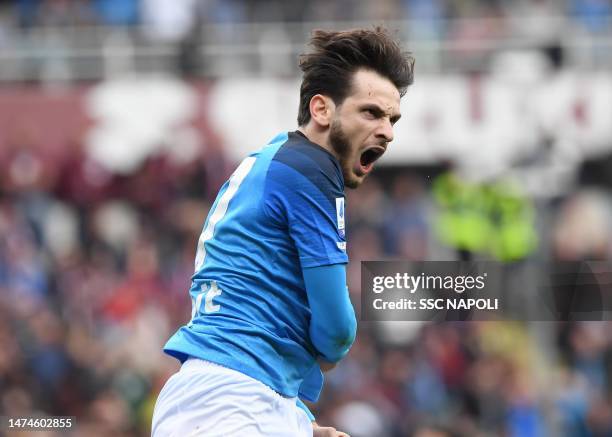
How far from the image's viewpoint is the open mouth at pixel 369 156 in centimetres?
433

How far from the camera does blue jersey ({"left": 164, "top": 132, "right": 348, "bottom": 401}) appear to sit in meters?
4.10

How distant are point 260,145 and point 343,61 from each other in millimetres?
10944

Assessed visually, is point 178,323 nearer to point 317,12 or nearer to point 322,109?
point 317,12

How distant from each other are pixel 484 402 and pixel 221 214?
7.35 m

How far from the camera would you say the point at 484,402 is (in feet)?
36.9

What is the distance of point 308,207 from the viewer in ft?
13.4

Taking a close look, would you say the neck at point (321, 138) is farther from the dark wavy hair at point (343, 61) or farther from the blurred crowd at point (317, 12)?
the blurred crowd at point (317, 12)

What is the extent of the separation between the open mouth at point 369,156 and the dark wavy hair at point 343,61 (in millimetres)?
181

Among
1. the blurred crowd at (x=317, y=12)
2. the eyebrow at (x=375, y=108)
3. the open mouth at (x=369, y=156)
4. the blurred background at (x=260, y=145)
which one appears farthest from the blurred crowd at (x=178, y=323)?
the eyebrow at (x=375, y=108)

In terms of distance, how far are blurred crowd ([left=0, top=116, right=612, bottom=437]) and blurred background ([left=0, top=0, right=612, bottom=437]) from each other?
0.07 ft

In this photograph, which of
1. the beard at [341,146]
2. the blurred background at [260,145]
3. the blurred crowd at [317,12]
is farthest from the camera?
the blurred crowd at [317,12]

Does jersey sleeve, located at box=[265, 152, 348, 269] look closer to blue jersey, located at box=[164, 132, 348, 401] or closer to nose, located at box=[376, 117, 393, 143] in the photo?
blue jersey, located at box=[164, 132, 348, 401]

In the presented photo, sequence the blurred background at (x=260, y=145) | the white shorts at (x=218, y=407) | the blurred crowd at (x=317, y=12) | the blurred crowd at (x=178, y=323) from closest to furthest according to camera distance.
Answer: the white shorts at (x=218, y=407), the blurred crowd at (x=178, y=323), the blurred background at (x=260, y=145), the blurred crowd at (x=317, y=12)

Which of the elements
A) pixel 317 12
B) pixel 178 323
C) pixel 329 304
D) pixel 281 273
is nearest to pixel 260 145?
pixel 317 12
